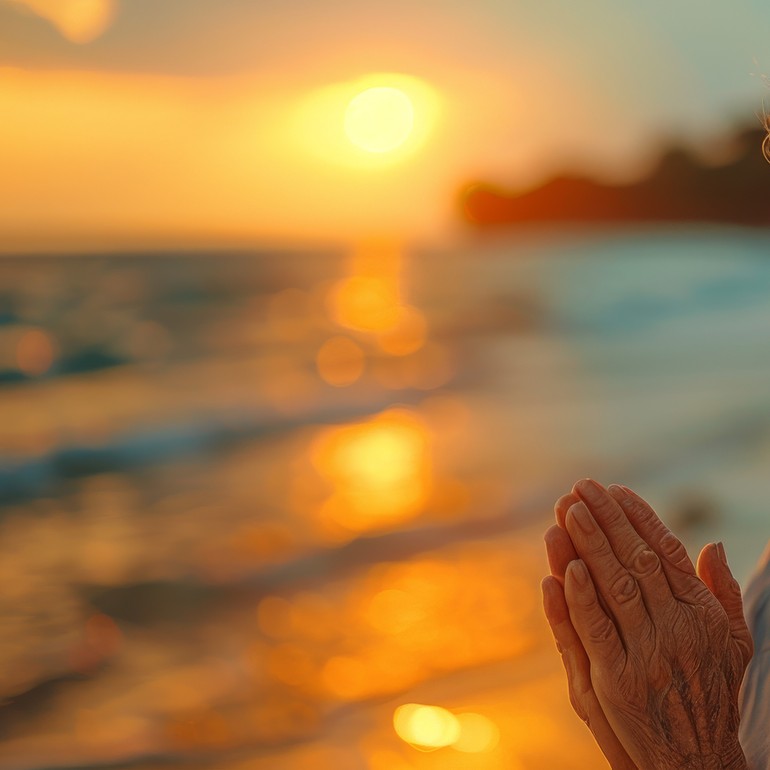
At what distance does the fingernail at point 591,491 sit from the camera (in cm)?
181

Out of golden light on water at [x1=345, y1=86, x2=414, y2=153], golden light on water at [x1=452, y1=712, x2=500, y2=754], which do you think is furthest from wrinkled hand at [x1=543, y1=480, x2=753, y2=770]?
golden light on water at [x1=345, y1=86, x2=414, y2=153]

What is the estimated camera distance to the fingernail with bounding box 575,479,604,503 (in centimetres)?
181

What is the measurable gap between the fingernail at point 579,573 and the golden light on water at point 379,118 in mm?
23656

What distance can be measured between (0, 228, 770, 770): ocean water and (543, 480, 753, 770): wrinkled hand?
6.71ft

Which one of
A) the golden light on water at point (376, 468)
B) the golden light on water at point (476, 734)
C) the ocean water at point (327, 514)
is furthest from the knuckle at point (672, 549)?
the golden light on water at point (376, 468)

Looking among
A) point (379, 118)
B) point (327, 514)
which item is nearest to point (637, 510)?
point (327, 514)

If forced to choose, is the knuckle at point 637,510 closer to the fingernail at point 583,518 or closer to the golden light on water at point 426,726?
the fingernail at point 583,518

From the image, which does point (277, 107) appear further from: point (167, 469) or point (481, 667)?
point (481, 667)

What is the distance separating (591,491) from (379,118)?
24027 millimetres

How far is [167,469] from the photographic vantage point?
9.73m

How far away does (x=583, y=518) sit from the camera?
179 centimetres

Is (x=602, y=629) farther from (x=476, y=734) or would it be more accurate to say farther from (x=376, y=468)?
(x=376, y=468)

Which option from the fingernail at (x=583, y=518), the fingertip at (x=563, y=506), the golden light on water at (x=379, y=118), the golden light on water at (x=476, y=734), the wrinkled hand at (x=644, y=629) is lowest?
the wrinkled hand at (x=644, y=629)

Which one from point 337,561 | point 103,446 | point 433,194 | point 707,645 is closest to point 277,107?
point 433,194
